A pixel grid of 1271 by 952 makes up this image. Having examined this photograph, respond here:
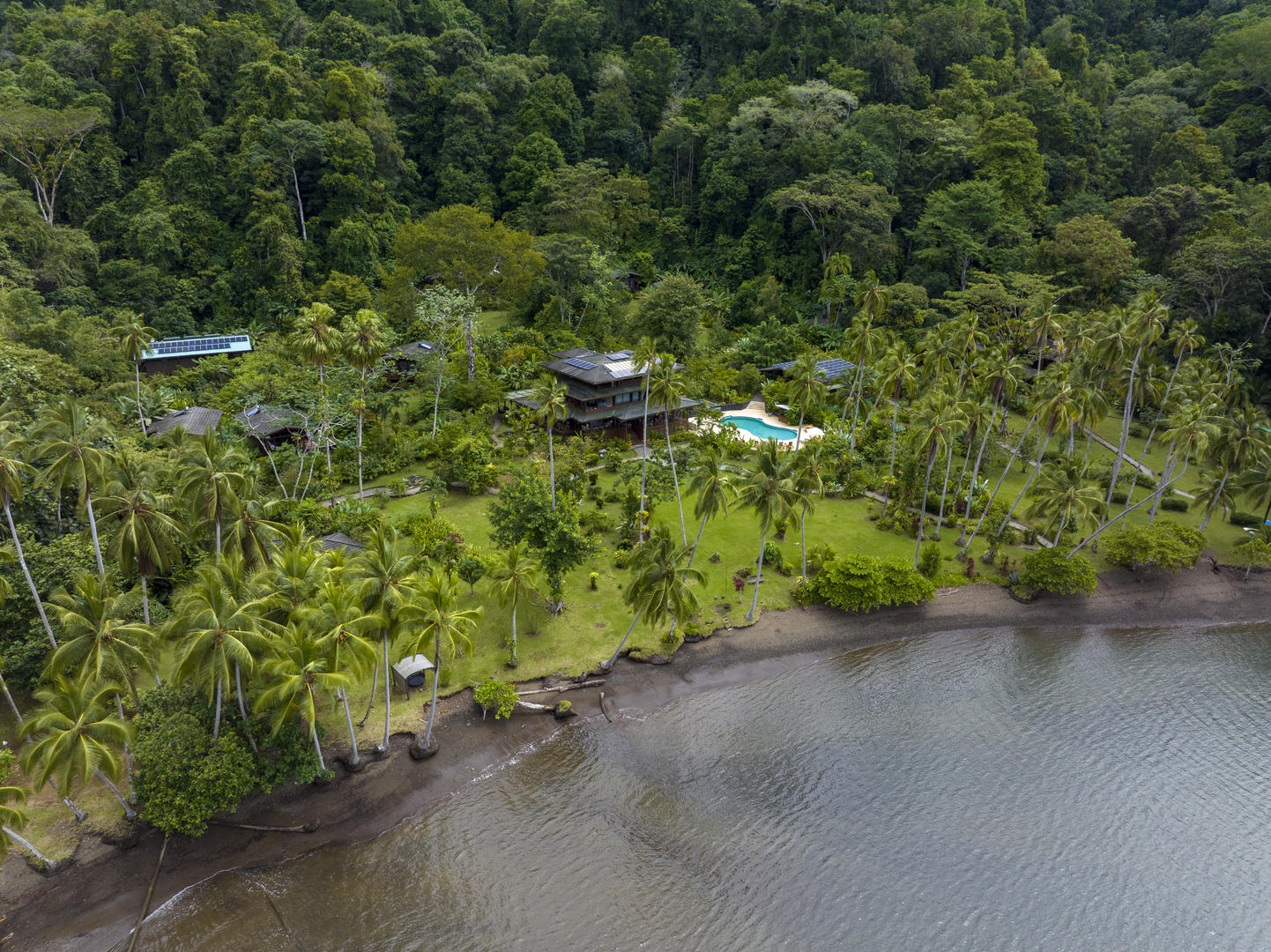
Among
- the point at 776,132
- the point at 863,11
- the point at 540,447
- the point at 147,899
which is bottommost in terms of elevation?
the point at 147,899

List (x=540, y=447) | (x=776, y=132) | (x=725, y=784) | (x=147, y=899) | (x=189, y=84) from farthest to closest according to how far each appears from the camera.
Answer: (x=776, y=132)
(x=189, y=84)
(x=540, y=447)
(x=725, y=784)
(x=147, y=899)

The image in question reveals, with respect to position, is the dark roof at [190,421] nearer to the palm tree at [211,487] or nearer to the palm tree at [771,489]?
the palm tree at [211,487]

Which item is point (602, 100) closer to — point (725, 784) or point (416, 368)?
point (416, 368)

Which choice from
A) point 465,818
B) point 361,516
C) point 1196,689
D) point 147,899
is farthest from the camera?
point 361,516

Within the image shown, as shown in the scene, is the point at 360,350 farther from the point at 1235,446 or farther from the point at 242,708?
the point at 1235,446

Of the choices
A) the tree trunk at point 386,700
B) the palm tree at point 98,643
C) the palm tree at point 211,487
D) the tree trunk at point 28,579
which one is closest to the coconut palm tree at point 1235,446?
the tree trunk at point 386,700

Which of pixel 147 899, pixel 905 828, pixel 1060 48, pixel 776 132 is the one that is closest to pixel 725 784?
pixel 905 828
